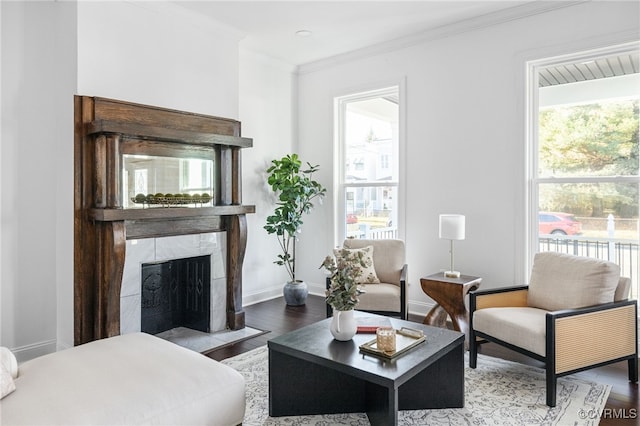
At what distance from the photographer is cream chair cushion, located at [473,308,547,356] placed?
9.00ft

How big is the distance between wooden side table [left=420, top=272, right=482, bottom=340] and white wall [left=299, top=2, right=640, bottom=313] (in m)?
0.47

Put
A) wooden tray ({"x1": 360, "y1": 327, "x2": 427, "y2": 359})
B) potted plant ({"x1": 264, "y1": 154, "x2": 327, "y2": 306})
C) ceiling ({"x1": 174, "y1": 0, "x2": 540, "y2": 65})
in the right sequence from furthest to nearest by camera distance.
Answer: potted plant ({"x1": 264, "y1": 154, "x2": 327, "y2": 306}) < ceiling ({"x1": 174, "y1": 0, "x2": 540, "y2": 65}) < wooden tray ({"x1": 360, "y1": 327, "x2": 427, "y2": 359})

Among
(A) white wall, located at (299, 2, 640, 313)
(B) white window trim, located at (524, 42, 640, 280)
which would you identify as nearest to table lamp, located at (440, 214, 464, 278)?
(A) white wall, located at (299, 2, 640, 313)

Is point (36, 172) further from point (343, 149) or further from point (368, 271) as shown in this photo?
point (343, 149)

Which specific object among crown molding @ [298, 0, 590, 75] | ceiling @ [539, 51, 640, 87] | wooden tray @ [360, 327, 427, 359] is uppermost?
crown molding @ [298, 0, 590, 75]

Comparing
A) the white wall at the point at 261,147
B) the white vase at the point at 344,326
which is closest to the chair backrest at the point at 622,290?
the white vase at the point at 344,326

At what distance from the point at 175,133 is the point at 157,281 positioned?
1401 millimetres

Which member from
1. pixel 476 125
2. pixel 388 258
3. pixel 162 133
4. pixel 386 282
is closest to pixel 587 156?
pixel 476 125

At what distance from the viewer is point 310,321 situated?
14.5 feet

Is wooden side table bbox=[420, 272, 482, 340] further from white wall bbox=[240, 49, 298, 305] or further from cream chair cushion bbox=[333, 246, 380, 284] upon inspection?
white wall bbox=[240, 49, 298, 305]

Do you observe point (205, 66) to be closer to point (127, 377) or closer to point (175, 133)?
point (175, 133)

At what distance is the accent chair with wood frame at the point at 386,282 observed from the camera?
3842mm

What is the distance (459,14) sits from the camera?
4.10 meters

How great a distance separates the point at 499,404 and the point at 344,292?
1213mm
